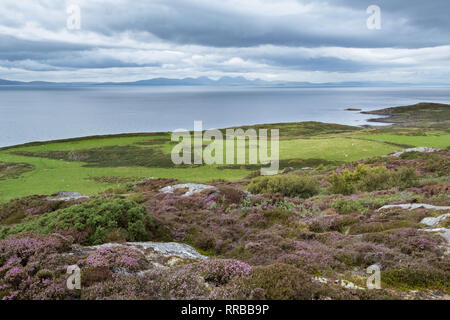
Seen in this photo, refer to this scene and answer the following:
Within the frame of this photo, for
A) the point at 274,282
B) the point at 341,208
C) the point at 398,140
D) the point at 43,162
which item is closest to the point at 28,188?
the point at 43,162

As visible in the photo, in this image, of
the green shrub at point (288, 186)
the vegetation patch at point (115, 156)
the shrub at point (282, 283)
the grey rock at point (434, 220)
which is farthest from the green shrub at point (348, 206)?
the vegetation patch at point (115, 156)

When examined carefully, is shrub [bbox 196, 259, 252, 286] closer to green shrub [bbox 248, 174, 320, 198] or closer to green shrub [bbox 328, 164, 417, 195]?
green shrub [bbox 248, 174, 320, 198]

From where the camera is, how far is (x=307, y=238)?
1142 cm

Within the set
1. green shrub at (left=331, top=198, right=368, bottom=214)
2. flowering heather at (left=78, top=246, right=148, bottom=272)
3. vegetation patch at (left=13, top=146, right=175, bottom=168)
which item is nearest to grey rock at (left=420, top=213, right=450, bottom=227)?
green shrub at (left=331, top=198, right=368, bottom=214)

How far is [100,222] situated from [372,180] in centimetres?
2056

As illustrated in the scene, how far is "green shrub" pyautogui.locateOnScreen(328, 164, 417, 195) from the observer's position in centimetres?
2264

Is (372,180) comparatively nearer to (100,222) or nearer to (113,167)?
(100,222)

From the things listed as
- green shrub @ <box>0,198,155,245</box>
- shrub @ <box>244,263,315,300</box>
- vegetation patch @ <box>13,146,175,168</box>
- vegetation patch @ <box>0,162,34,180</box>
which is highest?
shrub @ <box>244,263,315,300</box>

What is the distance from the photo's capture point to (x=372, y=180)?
77.9 feet

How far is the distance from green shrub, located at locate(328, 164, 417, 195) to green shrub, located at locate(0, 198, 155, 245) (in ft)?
54.5

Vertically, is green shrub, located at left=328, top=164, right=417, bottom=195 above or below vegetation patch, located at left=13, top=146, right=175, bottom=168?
above

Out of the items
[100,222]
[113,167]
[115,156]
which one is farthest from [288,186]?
[115,156]

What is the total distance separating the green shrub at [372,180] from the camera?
74.3 ft

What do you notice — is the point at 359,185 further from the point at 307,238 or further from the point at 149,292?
the point at 149,292
